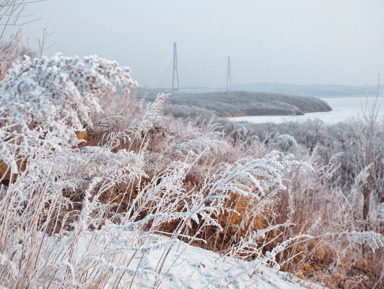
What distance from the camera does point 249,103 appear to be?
33.8m

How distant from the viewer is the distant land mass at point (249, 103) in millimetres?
28562

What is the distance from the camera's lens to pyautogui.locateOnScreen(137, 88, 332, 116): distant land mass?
28.6 m

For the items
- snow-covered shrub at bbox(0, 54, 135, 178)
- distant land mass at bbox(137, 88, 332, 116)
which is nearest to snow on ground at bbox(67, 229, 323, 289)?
snow-covered shrub at bbox(0, 54, 135, 178)

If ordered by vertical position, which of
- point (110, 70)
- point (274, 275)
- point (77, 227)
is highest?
point (110, 70)

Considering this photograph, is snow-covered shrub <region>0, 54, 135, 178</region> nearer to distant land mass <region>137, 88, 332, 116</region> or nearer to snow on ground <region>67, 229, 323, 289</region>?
snow on ground <region>67, 229, 323, 289</region>

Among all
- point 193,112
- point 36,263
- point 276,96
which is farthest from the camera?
point 276,96

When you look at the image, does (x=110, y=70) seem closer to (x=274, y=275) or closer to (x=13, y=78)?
(x=13, y=78)

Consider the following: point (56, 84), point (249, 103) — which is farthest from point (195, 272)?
point (249, 103)

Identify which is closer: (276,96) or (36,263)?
(36,263)

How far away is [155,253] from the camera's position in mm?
2791

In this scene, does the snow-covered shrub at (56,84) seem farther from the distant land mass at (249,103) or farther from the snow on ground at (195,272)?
the distant land mass at (249,103)

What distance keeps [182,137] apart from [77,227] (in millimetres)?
4380

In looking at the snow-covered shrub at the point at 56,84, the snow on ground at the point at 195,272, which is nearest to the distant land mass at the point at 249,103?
the snow on ground at the point at 195,272

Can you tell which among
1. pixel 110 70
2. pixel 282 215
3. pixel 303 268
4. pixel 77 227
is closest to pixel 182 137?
pixel 282 215
